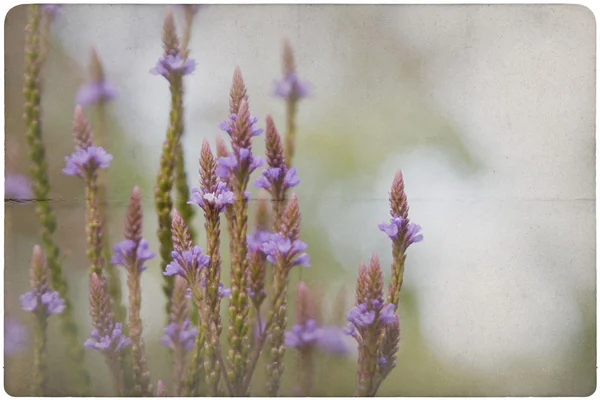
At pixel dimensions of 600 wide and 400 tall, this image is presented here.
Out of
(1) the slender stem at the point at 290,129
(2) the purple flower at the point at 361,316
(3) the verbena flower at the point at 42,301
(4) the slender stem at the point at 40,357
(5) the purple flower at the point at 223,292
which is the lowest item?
(4) the slender stem at the point at 40,357

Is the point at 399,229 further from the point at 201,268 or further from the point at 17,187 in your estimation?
the point at 17,187

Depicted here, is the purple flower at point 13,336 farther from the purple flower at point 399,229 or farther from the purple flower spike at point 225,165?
the purple flower at point 399,229

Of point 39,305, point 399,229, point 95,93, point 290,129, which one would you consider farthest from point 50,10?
point 399,229

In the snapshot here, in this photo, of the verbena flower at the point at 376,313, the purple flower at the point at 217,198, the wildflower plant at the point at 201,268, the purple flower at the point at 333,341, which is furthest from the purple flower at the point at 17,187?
the verbena flower at the point at 376,313

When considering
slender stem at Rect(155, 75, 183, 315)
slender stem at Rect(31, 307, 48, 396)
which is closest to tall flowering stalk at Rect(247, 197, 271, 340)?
slender stem at Rect(155, 75, 183, 315)

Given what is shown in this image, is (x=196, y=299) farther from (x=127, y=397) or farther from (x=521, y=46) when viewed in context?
(x=521, y=46)

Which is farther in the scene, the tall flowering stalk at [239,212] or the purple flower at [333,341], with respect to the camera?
the purple flower at [333,341]
